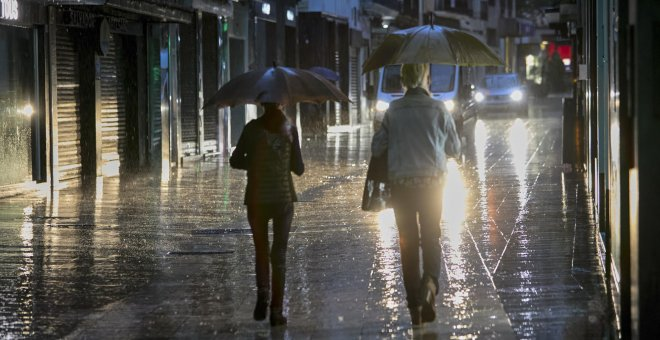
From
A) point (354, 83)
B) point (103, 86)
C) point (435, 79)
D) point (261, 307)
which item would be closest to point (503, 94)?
point (354, 83)

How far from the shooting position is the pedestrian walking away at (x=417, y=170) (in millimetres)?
8695

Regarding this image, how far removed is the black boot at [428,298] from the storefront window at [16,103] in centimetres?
1147

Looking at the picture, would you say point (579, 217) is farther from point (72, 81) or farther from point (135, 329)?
point (72, 81)

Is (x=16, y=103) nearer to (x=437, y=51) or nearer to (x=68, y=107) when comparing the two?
(x=68, y=107)

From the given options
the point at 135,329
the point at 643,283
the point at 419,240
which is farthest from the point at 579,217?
the point at 643,283

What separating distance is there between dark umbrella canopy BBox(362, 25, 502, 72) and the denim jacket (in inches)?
38.7

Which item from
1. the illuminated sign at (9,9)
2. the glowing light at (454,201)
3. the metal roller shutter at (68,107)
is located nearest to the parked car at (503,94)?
the glowing light at (454,201)

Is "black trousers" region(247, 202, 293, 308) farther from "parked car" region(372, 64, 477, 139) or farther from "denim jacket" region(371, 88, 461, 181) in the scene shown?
"parked car" region(372, 64, 477, 139)

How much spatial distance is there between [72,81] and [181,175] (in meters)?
2.47

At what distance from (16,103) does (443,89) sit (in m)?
15.9

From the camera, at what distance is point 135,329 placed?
882cm

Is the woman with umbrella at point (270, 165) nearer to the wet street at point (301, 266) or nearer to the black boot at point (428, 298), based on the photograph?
the wet street at point (301, 266)

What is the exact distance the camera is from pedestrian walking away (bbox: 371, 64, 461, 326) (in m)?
8.70

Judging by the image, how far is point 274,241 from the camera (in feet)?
29.5
